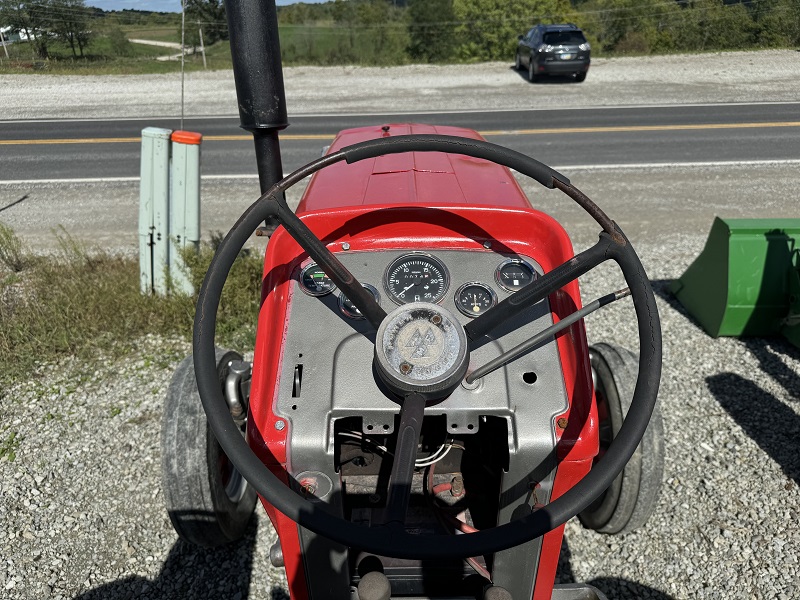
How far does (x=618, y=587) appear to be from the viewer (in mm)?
2561

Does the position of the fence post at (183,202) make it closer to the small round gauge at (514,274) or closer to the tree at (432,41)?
the small round gauge at (514,274)

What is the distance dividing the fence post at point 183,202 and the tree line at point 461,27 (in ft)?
52.2

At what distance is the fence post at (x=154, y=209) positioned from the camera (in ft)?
13.5

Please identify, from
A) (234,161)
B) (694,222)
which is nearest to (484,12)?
(234,161)

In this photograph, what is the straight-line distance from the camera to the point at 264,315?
6.40 ft

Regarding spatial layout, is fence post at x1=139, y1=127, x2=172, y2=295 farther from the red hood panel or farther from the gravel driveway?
the red hood panel

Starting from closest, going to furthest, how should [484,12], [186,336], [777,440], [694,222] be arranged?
[777,440], [186,336], [694,222], [484,12]

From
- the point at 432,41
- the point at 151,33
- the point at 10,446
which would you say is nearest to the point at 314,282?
the point at 10,446

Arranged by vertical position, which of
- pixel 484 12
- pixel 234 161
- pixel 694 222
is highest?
pixel 484 12

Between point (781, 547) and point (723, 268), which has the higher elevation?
point (723, 268)

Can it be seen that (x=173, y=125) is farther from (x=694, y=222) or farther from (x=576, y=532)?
(x=576, y=532)

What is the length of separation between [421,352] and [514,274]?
2.04ft

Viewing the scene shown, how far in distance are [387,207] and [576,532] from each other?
5.91 ft

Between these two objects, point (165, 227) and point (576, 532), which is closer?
point (576, 532)
